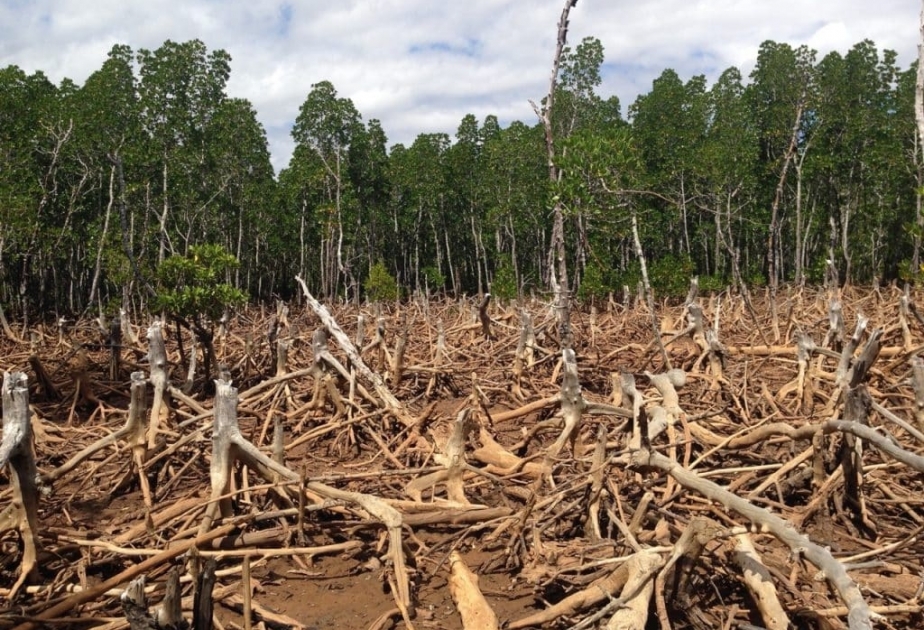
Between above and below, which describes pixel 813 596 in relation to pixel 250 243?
below

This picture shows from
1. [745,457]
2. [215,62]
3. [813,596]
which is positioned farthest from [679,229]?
[813,596]

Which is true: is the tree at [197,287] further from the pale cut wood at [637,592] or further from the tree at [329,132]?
the tree at [329,132]

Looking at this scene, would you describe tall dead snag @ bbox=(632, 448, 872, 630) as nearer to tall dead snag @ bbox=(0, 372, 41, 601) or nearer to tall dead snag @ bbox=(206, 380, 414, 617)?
tall dead snag @ bbox=(206, 380, 414, 617)

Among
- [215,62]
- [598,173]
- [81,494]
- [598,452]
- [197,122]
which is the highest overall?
[215,62]

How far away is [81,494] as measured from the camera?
4.95 meters

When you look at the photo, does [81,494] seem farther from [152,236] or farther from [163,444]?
[152,236]

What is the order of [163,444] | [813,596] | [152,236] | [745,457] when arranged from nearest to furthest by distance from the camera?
1. [813,596]
2. [745,457]
3. [163,444]
4. [152,236]

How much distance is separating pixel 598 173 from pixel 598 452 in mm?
5410

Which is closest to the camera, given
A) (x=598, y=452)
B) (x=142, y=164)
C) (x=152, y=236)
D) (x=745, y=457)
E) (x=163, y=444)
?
(x=598, y=452)

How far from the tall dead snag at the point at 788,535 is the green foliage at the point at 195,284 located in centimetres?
575

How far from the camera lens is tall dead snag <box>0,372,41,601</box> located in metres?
3.23

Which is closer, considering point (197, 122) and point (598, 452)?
point (598, 452)

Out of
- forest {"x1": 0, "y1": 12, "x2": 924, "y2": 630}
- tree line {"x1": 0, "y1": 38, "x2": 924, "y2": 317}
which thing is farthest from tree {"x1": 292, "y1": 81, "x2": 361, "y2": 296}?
forest {"x1": 0, "y1": 12, "x2": 924, "y2": 630}

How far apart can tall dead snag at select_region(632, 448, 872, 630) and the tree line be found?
15174mm
